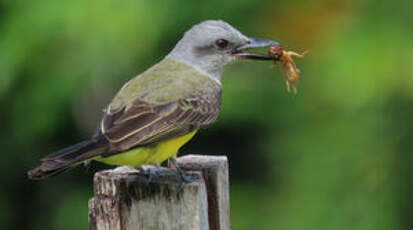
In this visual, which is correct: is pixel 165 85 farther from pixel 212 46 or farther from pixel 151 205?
pixel 151 205

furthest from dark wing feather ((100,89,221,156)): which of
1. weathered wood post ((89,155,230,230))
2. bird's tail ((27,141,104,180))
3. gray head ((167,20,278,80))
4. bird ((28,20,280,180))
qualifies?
gray head ((167,20,278,80))

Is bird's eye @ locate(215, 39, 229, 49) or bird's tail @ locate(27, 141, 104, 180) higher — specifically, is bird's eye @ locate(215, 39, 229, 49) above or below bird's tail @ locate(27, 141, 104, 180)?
above

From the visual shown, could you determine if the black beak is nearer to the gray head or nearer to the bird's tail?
the gray head

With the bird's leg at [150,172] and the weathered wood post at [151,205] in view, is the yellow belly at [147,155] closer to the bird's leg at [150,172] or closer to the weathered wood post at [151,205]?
the bird's leg at [150,172]

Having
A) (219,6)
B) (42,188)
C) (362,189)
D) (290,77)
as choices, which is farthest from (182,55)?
(42,188)

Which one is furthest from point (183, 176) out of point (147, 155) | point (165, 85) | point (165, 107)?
point (165, 85)

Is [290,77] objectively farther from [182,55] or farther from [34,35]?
[34,35]

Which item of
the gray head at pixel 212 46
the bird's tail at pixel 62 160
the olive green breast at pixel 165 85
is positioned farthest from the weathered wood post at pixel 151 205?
the gray head at pixel 212 46
